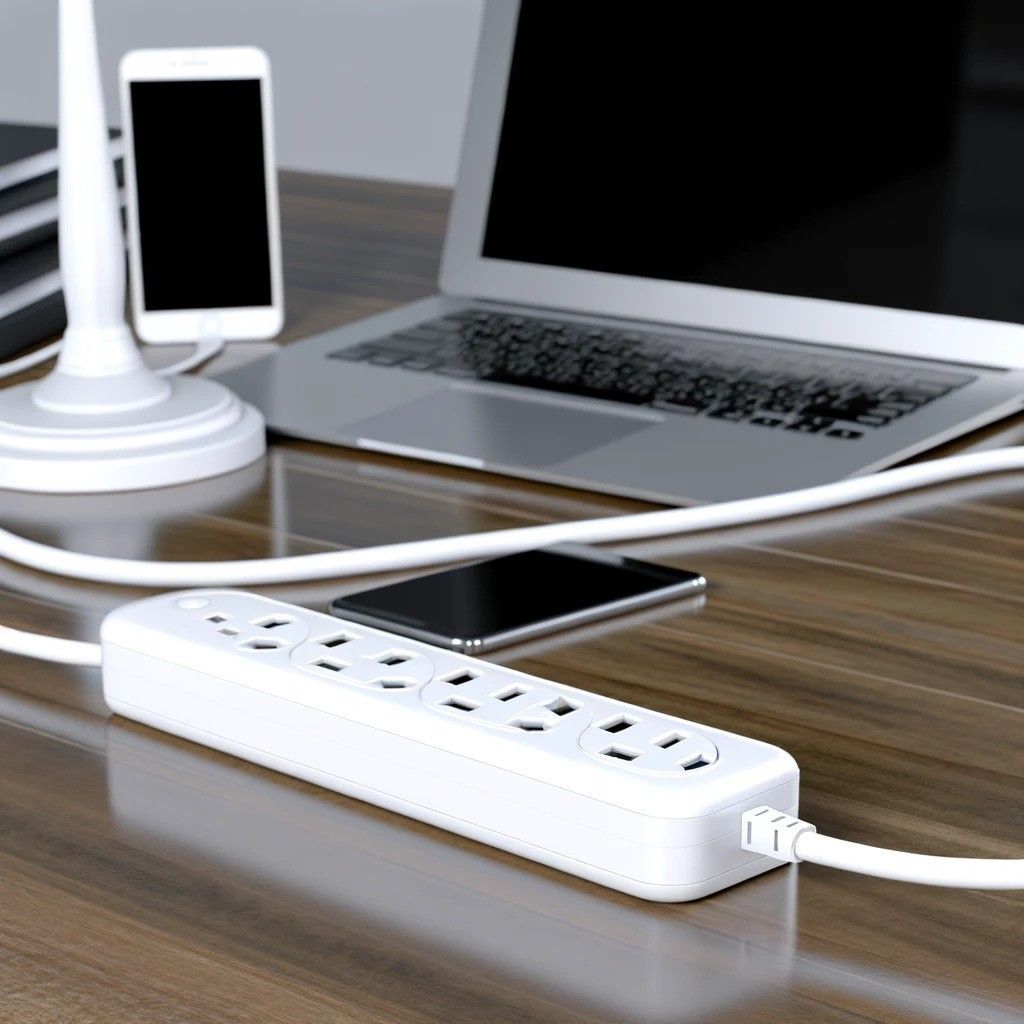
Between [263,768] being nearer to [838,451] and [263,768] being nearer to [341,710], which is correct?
[341,710]

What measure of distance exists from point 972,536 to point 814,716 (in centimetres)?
21

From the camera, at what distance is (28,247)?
110 cm

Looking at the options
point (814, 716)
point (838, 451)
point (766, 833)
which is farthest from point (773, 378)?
point (766, 833)

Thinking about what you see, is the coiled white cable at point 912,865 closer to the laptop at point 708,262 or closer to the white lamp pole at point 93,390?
the laptop at point 708,262

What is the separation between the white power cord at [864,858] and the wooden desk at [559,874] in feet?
0.05

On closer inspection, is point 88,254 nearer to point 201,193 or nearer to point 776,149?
point 201,193

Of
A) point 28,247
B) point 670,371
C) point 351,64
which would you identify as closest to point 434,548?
point 670,371

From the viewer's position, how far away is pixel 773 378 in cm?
92

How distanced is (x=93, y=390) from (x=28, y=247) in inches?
12.1

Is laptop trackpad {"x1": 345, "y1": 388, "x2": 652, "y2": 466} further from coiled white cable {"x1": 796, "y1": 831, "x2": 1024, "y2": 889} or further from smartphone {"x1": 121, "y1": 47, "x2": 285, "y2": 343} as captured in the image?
coiled white cable {"x1": 796, "y1": 831, "x2": 1024, "y2": 889}

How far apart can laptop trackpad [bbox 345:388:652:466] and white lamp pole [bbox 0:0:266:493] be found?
0.26 ft

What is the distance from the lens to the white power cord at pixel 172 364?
1.02m

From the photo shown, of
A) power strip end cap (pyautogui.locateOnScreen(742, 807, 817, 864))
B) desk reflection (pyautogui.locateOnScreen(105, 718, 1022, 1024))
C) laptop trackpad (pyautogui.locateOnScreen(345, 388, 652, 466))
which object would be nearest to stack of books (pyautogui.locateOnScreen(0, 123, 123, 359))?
laptop trackpad (pyautogui.locateOnScreen(345, 388, 652, 466))

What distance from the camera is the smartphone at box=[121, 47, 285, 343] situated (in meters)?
1.05
